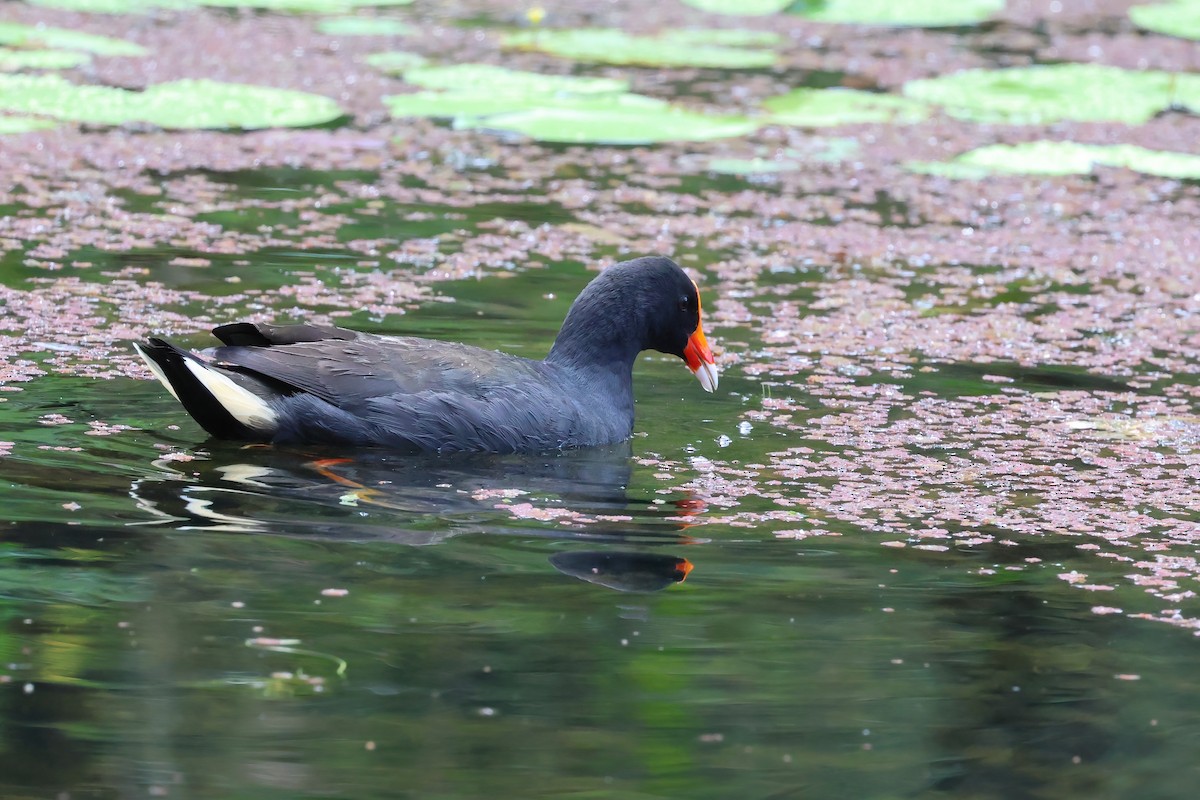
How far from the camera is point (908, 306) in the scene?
710cm

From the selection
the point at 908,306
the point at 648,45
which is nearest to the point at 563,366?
the point at 908,306

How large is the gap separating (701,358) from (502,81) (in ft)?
16.7

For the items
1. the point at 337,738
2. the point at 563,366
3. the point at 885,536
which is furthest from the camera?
the point at 563,366

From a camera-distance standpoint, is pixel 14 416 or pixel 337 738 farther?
pixel 14 416

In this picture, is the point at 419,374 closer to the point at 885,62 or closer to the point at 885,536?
the point at 885,536

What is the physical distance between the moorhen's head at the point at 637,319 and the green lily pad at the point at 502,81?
4680mm

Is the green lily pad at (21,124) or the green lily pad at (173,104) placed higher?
the green lily pad at (173,104)

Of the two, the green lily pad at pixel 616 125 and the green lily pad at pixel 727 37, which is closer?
the green lily pad at pixel 616 125

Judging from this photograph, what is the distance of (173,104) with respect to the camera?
9.32 metres

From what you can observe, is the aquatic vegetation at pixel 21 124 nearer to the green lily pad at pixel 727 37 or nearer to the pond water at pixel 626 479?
the pond water at pixel 626 479

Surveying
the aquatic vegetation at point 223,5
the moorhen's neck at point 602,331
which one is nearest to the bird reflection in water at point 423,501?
the moorhen's neck at point 602,331

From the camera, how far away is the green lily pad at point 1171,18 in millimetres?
13234

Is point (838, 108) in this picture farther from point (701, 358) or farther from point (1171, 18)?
point (701, 358)

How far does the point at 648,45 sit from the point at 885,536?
8.22 meters
